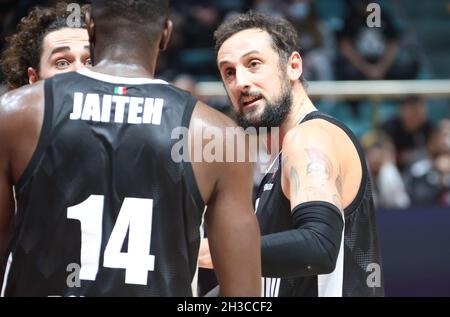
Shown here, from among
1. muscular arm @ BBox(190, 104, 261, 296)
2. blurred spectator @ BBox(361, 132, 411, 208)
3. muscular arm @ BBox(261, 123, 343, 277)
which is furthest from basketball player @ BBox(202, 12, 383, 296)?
blurred spectator @ BBox(361, 132, 411, 208)

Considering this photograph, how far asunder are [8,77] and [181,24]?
16.5 feet

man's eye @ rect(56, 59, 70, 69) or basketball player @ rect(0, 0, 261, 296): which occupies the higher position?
man's eye @ rect(56, 59, 70, 69)

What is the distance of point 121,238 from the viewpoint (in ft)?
8.29

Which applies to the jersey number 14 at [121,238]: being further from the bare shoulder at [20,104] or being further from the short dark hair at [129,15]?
the short dark hair at [129,15]

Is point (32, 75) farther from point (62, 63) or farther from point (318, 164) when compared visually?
point (318, 164)

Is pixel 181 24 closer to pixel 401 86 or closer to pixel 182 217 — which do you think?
pixel 401 86

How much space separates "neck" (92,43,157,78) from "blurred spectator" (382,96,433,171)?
5.73 metres

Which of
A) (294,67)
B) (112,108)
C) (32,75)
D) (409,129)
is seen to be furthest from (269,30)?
(409,129)

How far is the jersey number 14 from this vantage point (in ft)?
8.25

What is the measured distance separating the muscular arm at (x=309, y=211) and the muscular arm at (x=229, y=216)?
483 mm

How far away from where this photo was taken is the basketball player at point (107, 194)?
8.27ft

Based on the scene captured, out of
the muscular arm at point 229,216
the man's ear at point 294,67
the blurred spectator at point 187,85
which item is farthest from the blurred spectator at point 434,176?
the muscular arm at point 229,216

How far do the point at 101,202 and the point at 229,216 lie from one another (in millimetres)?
388

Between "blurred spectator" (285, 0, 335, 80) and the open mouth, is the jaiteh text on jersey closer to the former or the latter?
the open mouth
